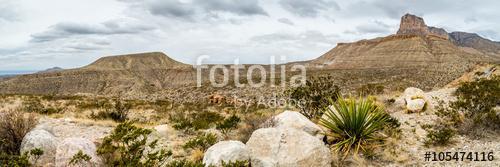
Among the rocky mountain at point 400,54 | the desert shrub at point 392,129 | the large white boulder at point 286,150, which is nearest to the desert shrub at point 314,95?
the desert shrub at point 392,129

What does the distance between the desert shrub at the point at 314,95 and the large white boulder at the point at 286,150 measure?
16.3 feet

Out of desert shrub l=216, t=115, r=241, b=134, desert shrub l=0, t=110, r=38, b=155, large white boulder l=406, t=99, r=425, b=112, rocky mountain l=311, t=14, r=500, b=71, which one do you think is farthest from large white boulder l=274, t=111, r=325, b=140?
rocky mountain l=311, t=14, r=500, b=71

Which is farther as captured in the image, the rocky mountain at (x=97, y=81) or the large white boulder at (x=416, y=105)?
the rocky mountain at (x=97, y=81)

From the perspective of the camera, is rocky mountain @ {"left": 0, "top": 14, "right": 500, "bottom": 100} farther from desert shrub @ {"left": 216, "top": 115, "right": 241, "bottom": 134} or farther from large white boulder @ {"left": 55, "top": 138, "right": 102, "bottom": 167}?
large white boulder @ {"left": 55, "top": 138, "right": 102, "bottom": 167}

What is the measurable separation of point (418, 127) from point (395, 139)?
6.10 ft

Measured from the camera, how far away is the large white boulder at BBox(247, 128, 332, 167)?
606 cm

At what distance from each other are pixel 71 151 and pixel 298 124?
454cm

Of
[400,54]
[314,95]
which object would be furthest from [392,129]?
[400,54]

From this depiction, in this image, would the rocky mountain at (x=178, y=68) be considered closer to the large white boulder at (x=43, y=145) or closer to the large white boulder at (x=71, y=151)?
the large white boulder at (x=43, y=145)

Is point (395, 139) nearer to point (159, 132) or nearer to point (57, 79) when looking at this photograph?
point (159, 132)

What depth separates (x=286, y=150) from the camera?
20.3 feet

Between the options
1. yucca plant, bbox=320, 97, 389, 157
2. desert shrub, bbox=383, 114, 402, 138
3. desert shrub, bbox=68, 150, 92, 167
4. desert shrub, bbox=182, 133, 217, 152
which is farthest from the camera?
desert shrub, bbox=383, 114, 402, 138

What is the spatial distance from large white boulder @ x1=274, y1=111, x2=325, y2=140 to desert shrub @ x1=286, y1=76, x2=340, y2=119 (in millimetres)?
3190

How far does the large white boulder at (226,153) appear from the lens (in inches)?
242
